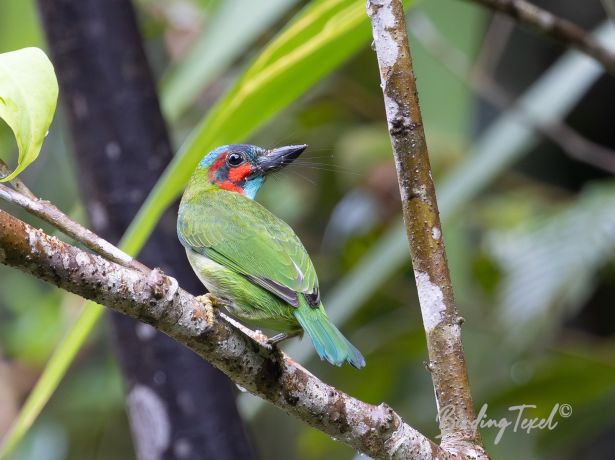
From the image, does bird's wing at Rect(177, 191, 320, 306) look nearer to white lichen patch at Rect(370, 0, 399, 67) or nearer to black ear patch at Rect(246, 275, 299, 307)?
black ear patch at Rect(246, 275, 299, 307)

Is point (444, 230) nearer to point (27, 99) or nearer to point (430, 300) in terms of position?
point (430, 300)

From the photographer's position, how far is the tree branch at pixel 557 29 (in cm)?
214

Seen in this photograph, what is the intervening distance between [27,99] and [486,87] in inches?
109

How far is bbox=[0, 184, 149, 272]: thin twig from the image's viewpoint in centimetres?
137

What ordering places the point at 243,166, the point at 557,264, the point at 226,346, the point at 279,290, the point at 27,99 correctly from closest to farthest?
1. the point at 27,99
2. the point at 226,346
3. the point at 279,290
4. the point at 243,166
5. the point at 557,264

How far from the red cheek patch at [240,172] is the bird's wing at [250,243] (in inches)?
5.7

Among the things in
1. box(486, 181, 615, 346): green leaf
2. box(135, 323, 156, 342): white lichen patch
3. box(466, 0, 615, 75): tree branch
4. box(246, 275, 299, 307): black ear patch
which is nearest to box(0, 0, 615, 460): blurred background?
box(486, 181, 615, 346): green leaf

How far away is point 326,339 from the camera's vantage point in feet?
5.11

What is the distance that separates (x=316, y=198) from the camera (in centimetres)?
466

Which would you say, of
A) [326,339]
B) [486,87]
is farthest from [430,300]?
[486,87]

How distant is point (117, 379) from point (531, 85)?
246 centimetres

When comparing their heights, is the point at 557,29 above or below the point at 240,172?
above

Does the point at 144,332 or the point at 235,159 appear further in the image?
the point at 144,332

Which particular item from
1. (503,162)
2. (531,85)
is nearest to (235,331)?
(503,162)
